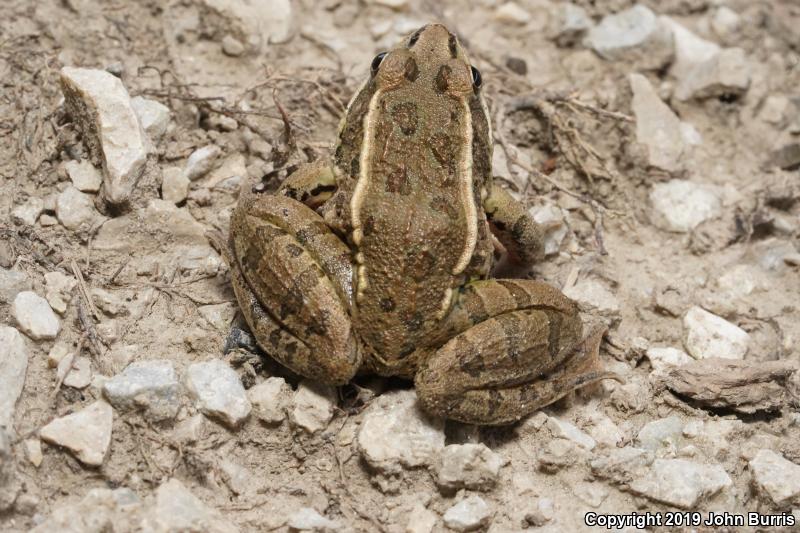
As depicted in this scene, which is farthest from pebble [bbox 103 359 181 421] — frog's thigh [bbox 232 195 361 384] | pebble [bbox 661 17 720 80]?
pebble [bbox 661 17 720 80]

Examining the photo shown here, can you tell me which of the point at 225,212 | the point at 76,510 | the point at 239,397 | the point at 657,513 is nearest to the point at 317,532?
the point at 239,397

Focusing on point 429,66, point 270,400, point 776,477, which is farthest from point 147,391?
point 776,477

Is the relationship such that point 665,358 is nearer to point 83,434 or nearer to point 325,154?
point 325,154

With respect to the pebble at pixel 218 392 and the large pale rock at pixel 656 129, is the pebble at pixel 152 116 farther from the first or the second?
the large pale rock at pixel 656 129

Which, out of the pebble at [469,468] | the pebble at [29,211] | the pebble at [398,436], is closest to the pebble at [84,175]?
the pebble at [29,211]

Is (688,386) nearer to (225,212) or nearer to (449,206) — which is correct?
(449,206)
